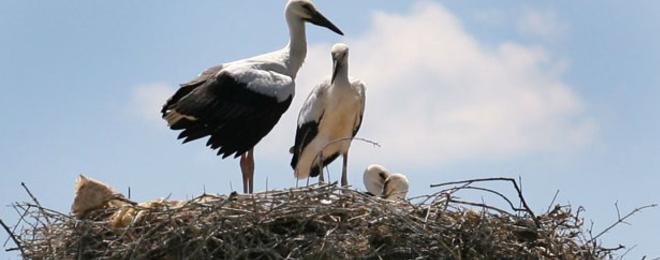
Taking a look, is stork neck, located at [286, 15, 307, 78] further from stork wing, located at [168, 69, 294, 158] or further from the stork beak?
stork wing, located at [168, 69, 294, 158]

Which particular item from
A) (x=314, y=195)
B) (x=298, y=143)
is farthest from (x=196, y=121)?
(x=314, y=195)

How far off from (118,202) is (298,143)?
3.73m

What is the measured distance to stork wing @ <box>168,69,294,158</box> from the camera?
37.7 ft

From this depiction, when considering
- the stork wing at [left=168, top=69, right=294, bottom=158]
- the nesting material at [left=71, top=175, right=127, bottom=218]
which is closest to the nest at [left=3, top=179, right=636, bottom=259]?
the nesting material at [left=71, top=175, right=127, bottom=218]

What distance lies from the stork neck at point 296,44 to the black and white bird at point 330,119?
12.2 inches

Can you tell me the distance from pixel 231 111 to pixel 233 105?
0.04 meters

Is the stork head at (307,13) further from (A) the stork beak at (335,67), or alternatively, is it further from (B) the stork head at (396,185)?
(B) the stork head at (396,185)

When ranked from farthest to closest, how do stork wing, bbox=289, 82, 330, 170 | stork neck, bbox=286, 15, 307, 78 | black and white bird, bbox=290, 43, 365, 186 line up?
stork wing, bbox=289, 82, 330, 170, black and white bird, bbox=290, 43, 365, 186, stork neck, bbox=286, 15, 307, 78

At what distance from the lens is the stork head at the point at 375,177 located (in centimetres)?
1267

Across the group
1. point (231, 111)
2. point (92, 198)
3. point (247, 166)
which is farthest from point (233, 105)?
point (92, 198)

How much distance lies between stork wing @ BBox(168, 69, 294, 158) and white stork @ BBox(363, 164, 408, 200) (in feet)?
3.19

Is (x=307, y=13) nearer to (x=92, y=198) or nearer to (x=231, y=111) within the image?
(x=231, y=111)

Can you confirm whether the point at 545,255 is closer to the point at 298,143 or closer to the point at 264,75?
the point at 264,75

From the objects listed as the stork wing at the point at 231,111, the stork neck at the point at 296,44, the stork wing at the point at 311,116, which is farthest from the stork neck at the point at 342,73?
the stork wing at the point at 231,111
